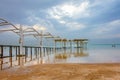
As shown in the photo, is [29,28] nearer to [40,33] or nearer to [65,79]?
[40,33]

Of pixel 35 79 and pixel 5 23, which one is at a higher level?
pixel 5 23

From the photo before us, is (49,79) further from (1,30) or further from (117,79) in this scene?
(1,30)

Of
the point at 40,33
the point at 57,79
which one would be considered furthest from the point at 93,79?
the point at 40,33

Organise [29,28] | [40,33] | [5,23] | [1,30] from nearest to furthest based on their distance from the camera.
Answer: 1. [5,23]
2. [1,30]
3. [29,28]
4. [40,33]

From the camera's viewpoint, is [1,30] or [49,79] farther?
[1,30]

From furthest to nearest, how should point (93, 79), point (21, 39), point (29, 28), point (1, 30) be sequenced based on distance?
point (29, 28)
point (21, 39)
point (1, 30)
point (93, 79)

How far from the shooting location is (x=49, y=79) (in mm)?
8367

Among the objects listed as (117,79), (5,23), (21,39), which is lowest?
(117,79)

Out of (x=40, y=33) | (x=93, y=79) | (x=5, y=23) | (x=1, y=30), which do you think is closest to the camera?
(x=93, y=79)

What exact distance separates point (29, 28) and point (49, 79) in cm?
1338

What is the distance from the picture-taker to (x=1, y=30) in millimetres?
15336

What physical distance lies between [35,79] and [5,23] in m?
7.06

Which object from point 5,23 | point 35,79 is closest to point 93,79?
point 35,79

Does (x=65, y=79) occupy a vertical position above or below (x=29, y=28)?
below
